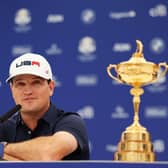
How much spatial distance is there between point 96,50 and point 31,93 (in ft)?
6.37

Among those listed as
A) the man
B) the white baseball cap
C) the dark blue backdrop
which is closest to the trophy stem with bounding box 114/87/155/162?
the man

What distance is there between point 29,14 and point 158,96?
4.05 ft

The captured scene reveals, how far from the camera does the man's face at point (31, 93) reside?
7.32 ft

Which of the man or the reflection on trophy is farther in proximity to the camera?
the man

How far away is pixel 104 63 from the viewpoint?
411cm

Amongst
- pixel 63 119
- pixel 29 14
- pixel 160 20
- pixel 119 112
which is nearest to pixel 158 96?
pixel 119 112

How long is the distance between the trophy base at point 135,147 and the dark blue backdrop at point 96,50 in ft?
6.31

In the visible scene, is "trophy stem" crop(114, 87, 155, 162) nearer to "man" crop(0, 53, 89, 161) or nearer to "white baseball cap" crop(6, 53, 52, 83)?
"man" crop(0, 53, 89, 161)

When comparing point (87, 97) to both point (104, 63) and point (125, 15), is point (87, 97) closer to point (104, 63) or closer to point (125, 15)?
point (104, 63)

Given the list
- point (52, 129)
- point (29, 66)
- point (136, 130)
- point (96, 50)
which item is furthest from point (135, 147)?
point (96, 50)

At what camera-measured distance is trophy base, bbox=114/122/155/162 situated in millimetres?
1898

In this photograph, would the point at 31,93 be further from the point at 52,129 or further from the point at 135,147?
the point at 135,147

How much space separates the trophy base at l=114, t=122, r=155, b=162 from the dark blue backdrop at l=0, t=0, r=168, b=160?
6.31 ft

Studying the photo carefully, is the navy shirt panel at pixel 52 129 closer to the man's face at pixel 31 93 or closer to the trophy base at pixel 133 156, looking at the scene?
the man's face at pixel 31 93
